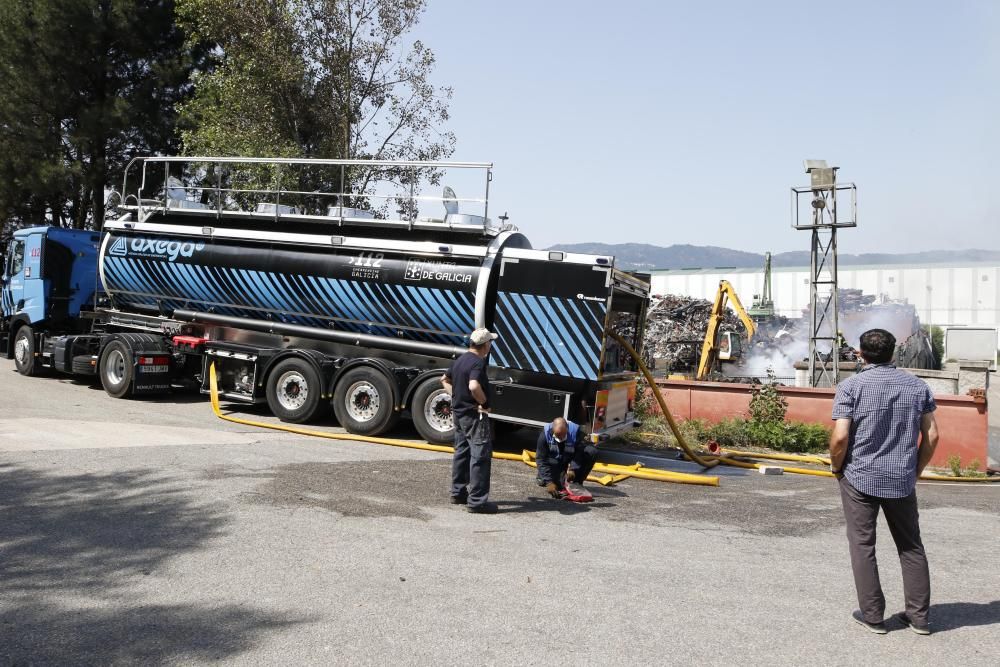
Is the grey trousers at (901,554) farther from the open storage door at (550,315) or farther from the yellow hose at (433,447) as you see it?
the open storage door at (550,315)

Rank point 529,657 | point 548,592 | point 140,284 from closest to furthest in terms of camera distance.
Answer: point 529,657
point 548,592
point 140,284

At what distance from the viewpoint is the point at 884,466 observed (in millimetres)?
4633

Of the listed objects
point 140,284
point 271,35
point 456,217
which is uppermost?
point 271,35

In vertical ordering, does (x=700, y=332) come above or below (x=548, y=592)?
above

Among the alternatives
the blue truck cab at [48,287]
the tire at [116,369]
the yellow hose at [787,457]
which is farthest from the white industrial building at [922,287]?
the tire at [116,369]

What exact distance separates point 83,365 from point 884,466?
47.9 ft

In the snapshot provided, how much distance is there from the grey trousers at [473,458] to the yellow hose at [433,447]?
217 cm

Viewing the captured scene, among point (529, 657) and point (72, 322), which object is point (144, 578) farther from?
point (72, 322)

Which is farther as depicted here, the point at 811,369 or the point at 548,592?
the point at 811,369

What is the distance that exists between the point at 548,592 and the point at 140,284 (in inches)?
483

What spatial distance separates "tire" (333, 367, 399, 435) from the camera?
1153 cm

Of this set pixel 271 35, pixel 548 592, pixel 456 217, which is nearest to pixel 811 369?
pixel 456 217

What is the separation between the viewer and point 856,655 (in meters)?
4.29

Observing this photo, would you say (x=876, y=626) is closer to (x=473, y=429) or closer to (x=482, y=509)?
(x=482, y=509)
